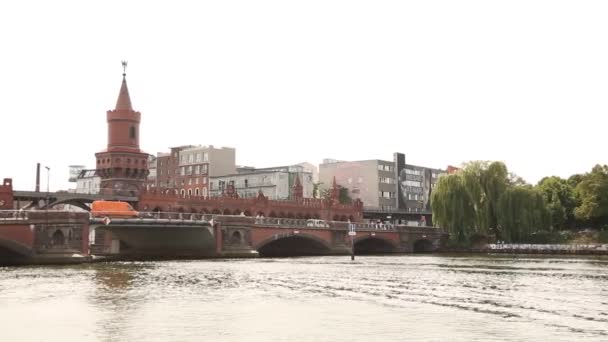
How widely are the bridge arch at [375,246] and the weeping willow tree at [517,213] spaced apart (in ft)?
77.2

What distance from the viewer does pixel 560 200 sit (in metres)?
142

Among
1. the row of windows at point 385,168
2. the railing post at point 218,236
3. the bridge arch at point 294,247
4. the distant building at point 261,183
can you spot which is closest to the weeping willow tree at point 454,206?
the bridge arch at point 294,247

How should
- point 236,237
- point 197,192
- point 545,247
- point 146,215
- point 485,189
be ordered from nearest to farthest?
point 146,215
point 236,237
point 545,247
point 485,189
point 197,192

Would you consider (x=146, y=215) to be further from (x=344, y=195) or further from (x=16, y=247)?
(x=344, y=195)

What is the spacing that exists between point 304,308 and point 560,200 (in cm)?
11757

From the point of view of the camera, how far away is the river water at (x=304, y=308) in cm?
2758

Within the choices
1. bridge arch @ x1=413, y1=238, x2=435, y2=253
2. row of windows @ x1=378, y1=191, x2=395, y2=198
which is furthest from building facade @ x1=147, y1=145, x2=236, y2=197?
bridge arch @ x1=413, y1=238, x2=435, y2=253

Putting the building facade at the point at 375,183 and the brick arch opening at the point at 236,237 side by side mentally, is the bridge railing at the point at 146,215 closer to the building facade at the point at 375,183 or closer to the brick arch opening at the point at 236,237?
the brick arch opening at the point at 236,237

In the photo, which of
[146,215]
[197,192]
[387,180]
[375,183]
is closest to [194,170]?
[197,192]

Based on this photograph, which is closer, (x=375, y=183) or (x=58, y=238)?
(x=58, y=238)

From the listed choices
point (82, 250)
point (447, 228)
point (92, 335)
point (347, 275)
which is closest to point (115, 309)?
point (92, 335)

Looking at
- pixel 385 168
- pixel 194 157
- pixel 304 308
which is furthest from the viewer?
pixel 385 168

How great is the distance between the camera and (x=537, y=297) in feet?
134

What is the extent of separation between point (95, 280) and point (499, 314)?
3277cm
